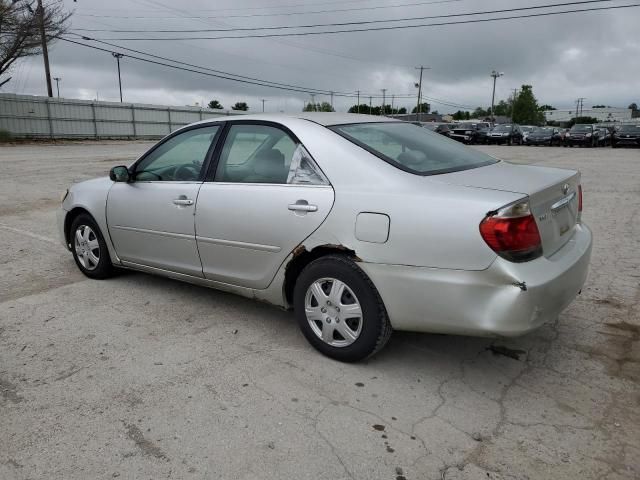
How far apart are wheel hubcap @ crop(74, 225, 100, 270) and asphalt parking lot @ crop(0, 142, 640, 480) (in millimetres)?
405

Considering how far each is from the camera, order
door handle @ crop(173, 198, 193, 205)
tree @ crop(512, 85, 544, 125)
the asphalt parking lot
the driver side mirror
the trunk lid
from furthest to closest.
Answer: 1. tree @ crop(512, 85, 544, 125)
2. the driver side mirror
3. door handle @ crop(173, 198, 193, 205)
4. the trunk lid
5. the asphalt parking lot

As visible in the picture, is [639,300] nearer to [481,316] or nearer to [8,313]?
[481,316]

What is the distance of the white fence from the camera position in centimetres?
3203

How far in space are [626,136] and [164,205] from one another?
35.2m

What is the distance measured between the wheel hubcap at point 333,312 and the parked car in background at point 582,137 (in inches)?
1415

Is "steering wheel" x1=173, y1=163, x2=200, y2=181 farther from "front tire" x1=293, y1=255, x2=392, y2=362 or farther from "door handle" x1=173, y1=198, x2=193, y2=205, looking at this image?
"front tire" x1=293, y1=255, x2=392, y2=362

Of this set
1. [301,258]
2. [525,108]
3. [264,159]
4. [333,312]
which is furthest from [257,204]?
[525,108]

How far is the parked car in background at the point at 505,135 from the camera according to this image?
3644cm

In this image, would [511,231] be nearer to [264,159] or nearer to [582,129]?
[264,159]

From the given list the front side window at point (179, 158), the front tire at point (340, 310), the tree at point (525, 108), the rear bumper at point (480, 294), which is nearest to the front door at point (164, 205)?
the front side window at point (179, 158)

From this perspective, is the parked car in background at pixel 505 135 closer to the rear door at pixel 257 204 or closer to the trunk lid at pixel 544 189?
the trunk lid at pixel 544 189

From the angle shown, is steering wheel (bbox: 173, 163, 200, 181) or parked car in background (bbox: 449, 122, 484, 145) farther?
parked car in background (bbox: 449, 122, 484, 145)

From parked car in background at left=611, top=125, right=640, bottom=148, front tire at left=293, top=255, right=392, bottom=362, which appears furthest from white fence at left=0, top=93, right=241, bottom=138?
front tire at left=293, top=255, right=392, bottom=362

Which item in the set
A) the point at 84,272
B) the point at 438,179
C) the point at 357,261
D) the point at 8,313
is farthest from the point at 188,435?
the point at 84,272
